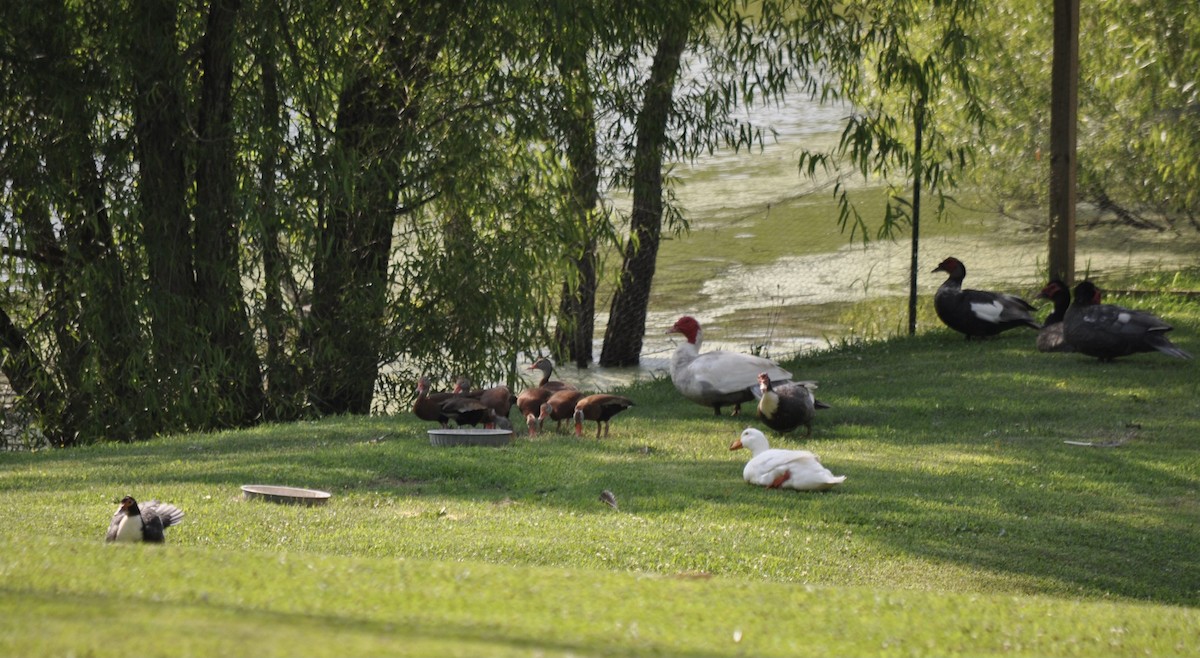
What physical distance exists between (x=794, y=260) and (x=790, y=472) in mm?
15511

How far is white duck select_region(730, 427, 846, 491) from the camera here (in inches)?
315

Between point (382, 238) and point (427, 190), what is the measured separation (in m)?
0.69

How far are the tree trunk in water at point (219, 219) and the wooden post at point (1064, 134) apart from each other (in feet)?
28.5

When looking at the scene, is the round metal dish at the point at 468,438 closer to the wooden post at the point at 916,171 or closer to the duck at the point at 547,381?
the duck at the point at 547,381

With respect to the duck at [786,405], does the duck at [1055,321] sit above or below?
above

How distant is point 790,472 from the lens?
8047mm

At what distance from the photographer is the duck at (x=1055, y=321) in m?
13.3

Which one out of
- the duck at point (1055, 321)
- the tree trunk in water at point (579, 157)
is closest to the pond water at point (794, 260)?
the tree trunk in water at point (579, 157)

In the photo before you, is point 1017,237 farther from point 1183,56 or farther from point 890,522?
point 890,522

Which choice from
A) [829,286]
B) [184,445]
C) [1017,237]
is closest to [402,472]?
[184,445]

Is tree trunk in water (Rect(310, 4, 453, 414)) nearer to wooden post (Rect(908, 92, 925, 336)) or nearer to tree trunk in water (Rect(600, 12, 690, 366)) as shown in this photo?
tree trunk in water (Rect(600, 12, 690, 366))

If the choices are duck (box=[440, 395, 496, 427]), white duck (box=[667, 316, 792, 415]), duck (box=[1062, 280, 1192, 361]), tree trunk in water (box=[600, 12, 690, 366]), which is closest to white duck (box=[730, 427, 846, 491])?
duck (box=[440, 395, 496, 427])

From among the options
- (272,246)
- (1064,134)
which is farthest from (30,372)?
(1064,134)

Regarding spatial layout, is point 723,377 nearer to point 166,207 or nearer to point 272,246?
point 272,246
